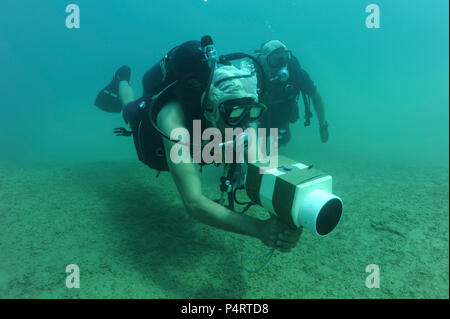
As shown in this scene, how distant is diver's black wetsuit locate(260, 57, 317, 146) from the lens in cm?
512

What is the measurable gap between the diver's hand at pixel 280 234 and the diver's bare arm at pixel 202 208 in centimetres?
7

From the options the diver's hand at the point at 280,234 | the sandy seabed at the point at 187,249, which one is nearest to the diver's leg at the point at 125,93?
the sandy seabed at the point at 187,249

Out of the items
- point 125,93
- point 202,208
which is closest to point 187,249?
point 202,208

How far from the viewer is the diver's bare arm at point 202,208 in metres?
1.73

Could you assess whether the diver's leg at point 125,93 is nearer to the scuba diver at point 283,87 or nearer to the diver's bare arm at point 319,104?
the scuba diver at point 283,87

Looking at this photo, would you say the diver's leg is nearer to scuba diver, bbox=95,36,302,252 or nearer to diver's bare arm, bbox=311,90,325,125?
scuba diver, bbox=95,36,302,252

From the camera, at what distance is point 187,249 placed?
2340 millimetres

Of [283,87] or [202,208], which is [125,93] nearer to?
[283,87]

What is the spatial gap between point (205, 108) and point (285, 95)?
352cm

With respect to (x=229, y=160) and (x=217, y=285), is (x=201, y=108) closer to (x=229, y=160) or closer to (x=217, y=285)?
(x=229, y=160)

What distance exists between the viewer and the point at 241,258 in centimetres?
223

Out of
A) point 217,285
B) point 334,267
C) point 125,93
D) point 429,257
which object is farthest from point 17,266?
point 429,257

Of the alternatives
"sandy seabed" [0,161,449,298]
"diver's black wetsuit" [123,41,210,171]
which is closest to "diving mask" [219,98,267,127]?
"diver's black wetsuit" [123,41,210,171]
